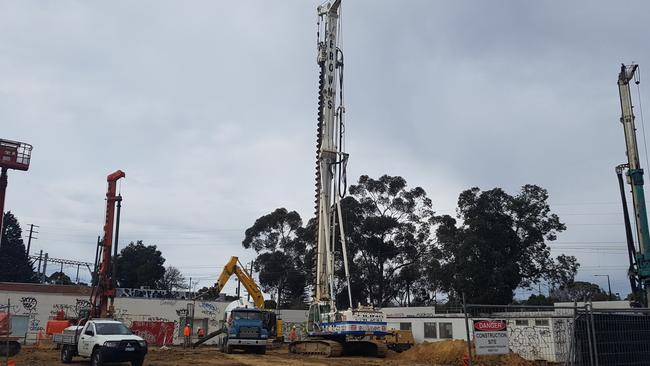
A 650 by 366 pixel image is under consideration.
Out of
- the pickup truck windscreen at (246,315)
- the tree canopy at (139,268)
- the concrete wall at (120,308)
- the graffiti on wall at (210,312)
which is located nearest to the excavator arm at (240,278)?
the pickup truck windscreen at (246,315)

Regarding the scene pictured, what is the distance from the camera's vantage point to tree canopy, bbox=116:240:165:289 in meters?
88.4

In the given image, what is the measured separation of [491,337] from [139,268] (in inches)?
3285

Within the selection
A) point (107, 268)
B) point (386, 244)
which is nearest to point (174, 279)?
point (386, 244)

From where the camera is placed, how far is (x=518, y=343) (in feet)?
82.0

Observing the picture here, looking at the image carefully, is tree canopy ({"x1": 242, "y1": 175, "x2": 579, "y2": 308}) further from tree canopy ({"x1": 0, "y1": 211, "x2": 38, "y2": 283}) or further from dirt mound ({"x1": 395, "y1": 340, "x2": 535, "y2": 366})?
tree canopy ({"x1": 0, "y1": 211, "x2": 38, "y2": 283})

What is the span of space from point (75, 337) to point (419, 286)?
4993 cm

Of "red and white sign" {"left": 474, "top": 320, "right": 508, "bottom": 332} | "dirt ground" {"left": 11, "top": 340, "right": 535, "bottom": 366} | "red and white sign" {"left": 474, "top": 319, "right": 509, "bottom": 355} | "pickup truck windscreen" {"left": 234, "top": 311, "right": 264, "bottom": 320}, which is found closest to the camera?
"red and white sign" {"left": 474, "top": 319, "right": 509, "bottom": 355}

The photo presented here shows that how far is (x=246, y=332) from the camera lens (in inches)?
1179

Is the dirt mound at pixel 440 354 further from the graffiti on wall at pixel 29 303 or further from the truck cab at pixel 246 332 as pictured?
the graffiti on wall at pixel 29 303

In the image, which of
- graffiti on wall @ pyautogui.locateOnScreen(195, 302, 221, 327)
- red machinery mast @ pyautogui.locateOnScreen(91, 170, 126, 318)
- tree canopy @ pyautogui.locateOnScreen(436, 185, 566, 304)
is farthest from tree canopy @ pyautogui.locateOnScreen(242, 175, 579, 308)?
red machinery mast @ pyautogui.locateOnScreen(91, 170, 126, 318)

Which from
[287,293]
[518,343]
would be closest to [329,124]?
[518,343]

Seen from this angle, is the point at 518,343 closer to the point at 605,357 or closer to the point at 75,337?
the point at 605,357

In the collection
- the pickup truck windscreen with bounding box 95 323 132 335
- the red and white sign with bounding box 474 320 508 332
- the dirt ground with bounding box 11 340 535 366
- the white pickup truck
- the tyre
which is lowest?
the dirt ground with bounding box 11 340 535 366

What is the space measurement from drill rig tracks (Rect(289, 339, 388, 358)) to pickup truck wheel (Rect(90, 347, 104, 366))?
12515 mm
